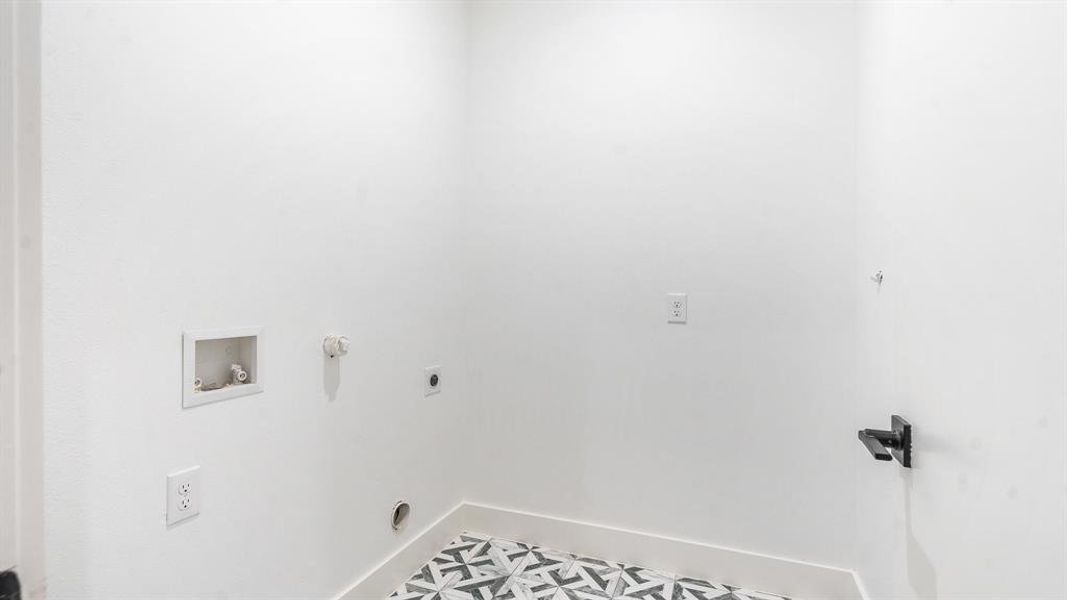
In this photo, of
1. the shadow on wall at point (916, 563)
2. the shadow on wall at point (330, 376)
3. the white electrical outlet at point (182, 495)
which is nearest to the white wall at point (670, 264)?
the shadow on wall at point (916, 563)

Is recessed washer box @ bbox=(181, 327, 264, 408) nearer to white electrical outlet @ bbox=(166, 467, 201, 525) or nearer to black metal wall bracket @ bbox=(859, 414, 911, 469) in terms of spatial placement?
white electrical outlet @ bbox=(166, 467, 201, 525)

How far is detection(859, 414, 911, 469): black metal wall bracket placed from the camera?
42.8 inches

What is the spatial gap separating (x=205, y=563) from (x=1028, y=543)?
57.3 inches

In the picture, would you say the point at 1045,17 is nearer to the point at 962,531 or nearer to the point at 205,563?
the point at 962,531

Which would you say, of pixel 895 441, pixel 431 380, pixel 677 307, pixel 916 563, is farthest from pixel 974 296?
pixel 431 380

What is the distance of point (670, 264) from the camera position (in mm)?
1943

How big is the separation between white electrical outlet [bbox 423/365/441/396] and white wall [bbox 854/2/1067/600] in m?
1.41

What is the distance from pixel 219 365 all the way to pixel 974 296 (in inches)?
57.9

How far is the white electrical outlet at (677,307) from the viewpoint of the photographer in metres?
1.92

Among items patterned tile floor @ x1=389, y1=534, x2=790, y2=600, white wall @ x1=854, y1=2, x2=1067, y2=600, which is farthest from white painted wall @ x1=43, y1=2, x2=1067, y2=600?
patterned tile floor @ x1=389, y1=534, x2=790, y2=600

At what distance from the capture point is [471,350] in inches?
88.2

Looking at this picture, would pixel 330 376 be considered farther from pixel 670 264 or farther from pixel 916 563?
pixel 916 563

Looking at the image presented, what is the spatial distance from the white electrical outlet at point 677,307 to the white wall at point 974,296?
2.11ft

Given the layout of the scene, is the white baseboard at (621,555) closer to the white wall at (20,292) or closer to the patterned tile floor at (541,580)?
the patterned tile floor at (541,580)
